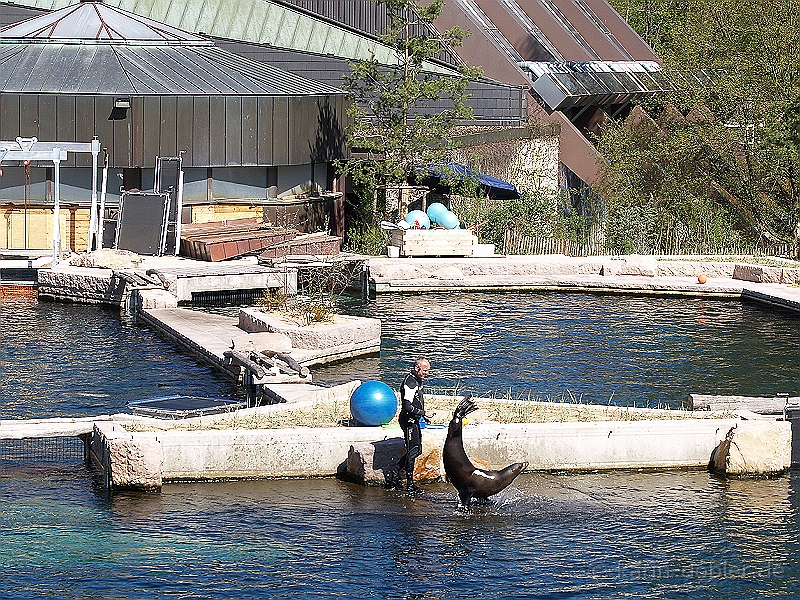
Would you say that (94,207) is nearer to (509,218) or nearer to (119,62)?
(119,62)

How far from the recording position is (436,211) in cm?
3850

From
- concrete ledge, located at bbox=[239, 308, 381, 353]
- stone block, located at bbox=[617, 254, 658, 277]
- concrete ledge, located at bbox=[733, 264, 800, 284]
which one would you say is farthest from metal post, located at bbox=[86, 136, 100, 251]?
concrete ledge, located at bbox=[733, 264, 800, 284]

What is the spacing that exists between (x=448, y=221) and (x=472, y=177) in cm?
340

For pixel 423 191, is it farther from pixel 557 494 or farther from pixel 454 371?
pixel 557 494

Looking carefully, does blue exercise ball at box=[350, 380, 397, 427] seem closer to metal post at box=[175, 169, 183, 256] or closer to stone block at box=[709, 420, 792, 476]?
stone block at box=[709, 420, 792, 476]

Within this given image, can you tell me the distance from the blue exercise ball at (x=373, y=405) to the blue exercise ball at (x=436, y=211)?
19321 mm

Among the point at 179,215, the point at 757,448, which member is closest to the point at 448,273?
the point at 179,215

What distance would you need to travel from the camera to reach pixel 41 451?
19.8 meters

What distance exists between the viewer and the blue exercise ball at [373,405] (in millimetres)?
19203

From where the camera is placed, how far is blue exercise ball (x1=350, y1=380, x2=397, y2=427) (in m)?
19.2

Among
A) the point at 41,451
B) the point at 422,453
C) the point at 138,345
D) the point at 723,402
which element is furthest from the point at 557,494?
the point at 138,345

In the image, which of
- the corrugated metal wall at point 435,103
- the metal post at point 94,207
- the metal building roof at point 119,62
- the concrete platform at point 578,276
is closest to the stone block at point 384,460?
the concrete platform at point 578,276

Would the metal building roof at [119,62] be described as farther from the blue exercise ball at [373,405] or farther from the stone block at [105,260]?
the blue exercise ball at [373,405]

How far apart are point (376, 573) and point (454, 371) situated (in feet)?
35.5
